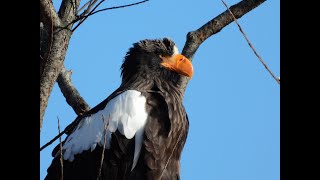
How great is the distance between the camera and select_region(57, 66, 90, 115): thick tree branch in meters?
5.70

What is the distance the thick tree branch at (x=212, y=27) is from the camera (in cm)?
567

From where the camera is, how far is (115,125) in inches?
192

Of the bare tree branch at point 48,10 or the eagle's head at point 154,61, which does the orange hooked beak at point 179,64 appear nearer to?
the eagle's head at point 154,61

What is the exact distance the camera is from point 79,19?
3.89m

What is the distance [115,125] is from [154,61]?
105 cm

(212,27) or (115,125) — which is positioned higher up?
(212,27)

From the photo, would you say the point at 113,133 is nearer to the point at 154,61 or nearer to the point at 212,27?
the point at 154,61

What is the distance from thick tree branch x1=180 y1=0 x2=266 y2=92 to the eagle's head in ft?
0.40

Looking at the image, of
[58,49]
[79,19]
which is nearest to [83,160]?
[58,49]

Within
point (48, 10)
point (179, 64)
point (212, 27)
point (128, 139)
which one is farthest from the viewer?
point (212, 27)

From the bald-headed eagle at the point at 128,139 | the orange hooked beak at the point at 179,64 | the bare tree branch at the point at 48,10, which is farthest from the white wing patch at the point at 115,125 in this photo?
the bare tree branch at the point at 48,10

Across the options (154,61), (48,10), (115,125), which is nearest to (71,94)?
(154,61)

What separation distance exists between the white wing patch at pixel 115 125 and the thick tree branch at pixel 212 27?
0.92 meters
